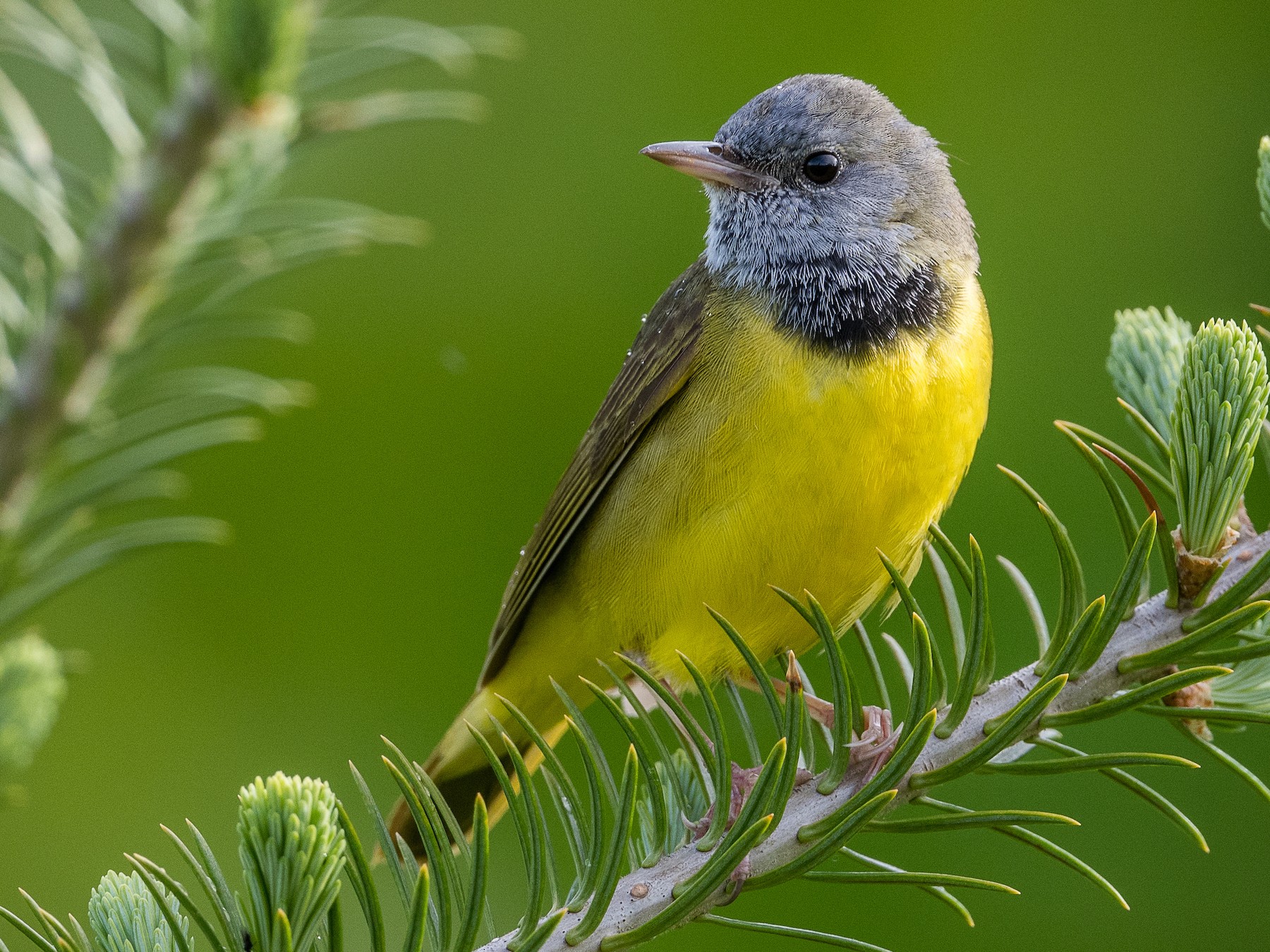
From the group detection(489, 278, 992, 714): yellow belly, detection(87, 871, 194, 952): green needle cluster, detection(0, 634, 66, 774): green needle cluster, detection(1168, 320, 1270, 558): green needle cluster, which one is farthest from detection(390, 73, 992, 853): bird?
detection(87, 871, 194, 952): green needle cluster

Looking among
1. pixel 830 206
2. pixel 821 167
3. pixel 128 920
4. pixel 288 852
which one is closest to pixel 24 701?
pixel 128 920

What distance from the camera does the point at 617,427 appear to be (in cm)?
297

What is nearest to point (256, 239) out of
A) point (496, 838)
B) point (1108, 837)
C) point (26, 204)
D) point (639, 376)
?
point (26, 204)

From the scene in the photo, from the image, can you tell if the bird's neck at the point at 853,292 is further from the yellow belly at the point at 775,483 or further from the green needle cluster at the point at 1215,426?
the green needle cluster at the point at 1215,426

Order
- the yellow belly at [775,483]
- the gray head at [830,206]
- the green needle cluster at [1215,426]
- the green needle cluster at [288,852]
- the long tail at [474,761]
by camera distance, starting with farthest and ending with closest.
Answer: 1. the long tail at [474,761]
2. the gray head at [830,206]
3. the yellow belly at [775,483]
4. the green needle cluster at [1215,426]
5. the green needle cluster at [288,852]

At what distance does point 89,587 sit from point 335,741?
0.90 metres

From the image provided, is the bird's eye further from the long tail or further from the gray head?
the long tail

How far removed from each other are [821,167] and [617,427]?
2.78ft

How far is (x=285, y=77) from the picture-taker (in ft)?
5.84

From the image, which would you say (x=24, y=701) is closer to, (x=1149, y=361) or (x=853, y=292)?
(x=1149, y=361)

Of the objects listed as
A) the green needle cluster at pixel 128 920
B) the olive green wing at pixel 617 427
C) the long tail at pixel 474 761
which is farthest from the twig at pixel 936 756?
the long tail at pixel 474 761

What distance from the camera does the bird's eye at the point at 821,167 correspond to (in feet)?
10.4

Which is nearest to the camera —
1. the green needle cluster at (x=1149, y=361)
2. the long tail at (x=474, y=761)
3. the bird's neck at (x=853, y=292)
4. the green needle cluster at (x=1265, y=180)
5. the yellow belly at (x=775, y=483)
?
the green needle cluster at (x=1265, y=180)

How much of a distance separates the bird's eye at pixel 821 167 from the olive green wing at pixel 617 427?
0.35 meters
